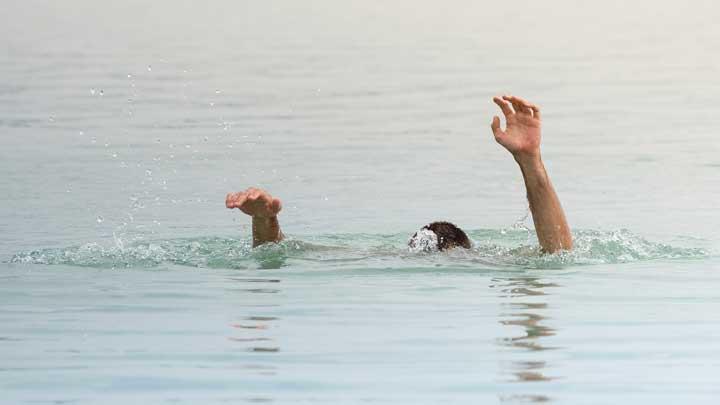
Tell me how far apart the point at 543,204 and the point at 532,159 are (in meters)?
0.34

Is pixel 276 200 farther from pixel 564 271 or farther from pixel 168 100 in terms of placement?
pixel 168 100

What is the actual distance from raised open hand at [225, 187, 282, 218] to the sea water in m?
0.36

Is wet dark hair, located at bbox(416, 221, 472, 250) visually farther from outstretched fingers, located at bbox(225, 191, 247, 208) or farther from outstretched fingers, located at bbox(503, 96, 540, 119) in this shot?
outstretched fingers, located at bbox(225, 191, 247, 208)

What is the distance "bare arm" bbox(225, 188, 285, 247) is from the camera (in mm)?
13484

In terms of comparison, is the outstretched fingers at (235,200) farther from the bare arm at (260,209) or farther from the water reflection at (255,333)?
the water reflection at (255,333)

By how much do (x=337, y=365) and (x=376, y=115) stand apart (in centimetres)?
1585

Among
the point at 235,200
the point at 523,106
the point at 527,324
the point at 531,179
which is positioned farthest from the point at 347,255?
the point at 527,324

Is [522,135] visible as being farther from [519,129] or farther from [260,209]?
[260,209]

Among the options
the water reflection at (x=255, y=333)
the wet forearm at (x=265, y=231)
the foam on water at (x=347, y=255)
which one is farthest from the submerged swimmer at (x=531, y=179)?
the water reflection at (x=255, y=333)

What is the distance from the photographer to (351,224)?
16641mm

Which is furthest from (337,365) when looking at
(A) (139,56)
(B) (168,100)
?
(A) (139,56)

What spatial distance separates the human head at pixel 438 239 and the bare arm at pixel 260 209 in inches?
43.1

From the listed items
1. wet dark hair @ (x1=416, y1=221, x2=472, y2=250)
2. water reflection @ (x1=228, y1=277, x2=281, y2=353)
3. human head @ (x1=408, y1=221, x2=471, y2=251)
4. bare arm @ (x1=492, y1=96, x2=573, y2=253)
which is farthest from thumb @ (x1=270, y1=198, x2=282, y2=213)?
water reflection @ (x1=228, y1=277, x2=281, y2=353)

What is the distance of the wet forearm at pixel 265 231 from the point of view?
14.2 m
